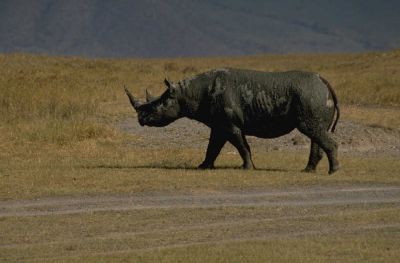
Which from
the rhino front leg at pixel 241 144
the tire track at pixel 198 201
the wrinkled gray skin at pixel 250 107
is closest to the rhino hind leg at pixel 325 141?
the wrinkled gray skin at pixel 250 107

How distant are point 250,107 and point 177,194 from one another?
4.05 m

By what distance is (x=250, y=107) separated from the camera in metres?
23.3

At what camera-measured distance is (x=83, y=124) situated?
3006 centimetres

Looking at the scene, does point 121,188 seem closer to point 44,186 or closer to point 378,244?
point 44,186

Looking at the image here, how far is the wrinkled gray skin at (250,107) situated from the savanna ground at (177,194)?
Answer: 70 centimetres

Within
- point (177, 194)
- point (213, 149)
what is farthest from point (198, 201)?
point (213, 149)

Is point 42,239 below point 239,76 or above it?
below

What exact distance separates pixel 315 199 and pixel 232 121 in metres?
4.55

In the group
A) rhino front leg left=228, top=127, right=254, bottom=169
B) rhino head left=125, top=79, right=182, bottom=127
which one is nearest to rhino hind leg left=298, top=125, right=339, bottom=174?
rhino front leg left=228, top=127, right=254, bottom=169

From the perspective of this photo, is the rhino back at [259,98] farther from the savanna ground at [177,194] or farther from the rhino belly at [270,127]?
the savanna ground at [177,194]

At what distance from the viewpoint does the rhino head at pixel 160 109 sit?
78.7 ft

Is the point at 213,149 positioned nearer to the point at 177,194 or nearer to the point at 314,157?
the point at 314,157

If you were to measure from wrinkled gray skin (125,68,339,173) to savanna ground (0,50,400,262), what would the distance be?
70 cm

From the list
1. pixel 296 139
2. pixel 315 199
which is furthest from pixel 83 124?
pixel 315 199
